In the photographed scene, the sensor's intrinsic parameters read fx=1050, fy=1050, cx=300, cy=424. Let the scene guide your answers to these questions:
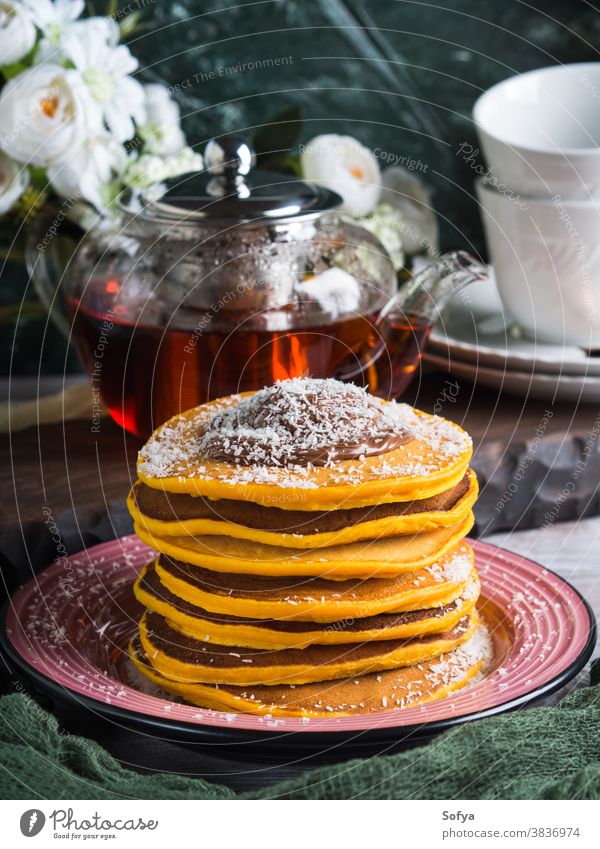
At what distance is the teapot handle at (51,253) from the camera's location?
1.17 m

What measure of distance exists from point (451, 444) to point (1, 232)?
2.47 feet

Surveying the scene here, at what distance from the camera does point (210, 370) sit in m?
0.96

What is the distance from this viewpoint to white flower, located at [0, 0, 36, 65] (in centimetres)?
110

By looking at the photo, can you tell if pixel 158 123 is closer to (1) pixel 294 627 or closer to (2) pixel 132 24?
(2) pixel 132 24

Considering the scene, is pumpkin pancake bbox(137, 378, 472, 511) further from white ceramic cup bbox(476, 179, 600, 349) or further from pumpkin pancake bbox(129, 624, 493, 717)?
white ceramic cup bbox(476, 179, 600, 349)

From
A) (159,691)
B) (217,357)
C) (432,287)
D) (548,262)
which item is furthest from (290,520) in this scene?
(548,262)

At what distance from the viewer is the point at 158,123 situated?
126 cm

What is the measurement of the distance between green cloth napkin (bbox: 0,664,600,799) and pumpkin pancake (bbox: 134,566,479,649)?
0.27 feet

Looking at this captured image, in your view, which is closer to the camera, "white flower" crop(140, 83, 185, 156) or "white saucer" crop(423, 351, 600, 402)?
"white saucer" crop(423, 351, 600, 402)

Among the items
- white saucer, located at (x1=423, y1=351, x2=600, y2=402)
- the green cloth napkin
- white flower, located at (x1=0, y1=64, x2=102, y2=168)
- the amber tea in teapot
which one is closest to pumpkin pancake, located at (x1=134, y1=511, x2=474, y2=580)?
the green cloth napkin

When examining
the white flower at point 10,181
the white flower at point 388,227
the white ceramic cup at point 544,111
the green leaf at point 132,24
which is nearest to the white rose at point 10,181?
the white flower at point 10,181

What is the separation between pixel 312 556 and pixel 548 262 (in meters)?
0.63
